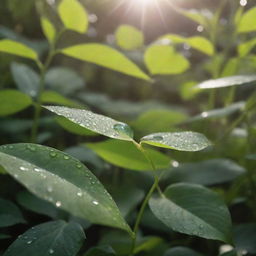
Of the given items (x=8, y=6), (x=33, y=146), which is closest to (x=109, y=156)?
(x=33, y=146)

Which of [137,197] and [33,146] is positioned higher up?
[33,146]

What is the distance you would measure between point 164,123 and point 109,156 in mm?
321

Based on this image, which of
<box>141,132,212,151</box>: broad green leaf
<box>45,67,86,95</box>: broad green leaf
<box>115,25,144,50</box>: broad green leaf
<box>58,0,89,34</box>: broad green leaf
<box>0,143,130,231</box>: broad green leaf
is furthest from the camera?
<box>45,67,86,95</box>: broad green leaf

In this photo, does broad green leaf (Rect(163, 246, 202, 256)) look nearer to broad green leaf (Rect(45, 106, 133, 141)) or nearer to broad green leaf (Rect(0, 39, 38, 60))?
broad green leaf (Rect(45, 106, 133, 141))

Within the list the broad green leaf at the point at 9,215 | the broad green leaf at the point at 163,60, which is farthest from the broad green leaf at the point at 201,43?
the broad green leaf at the point at 9,215

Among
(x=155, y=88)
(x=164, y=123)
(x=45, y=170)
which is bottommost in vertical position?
(x=155, y=88)

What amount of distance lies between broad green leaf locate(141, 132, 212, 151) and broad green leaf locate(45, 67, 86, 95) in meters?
0.79

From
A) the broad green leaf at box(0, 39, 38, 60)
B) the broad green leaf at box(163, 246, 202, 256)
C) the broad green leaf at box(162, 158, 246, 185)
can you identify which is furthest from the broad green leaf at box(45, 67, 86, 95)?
the broad green leaf at box(163, 246, 202, 256)

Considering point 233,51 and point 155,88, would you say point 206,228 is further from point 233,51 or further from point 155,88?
point 233,51

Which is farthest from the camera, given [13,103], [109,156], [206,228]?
[13,103]

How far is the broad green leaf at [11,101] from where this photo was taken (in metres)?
0.77

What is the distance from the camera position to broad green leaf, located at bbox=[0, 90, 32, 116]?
770 mm

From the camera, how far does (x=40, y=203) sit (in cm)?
69

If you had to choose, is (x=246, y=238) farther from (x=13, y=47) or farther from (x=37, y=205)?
(x=13, y=47)
